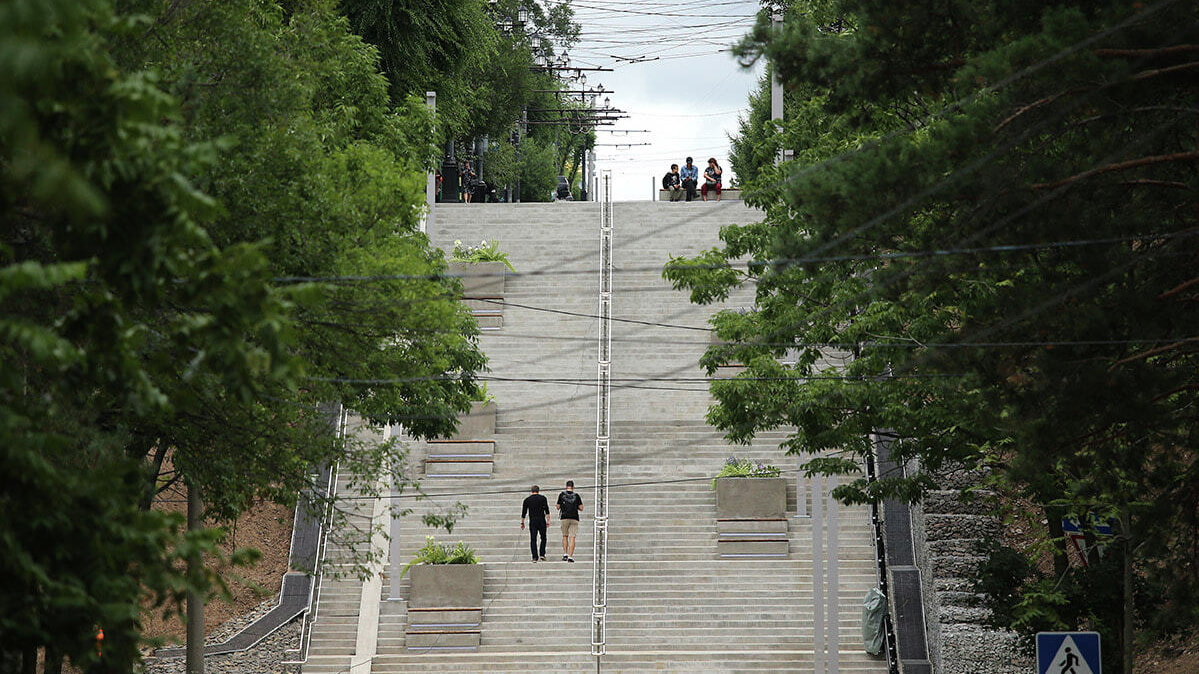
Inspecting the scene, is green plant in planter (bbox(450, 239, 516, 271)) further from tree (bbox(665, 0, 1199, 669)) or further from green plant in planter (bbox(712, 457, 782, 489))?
tree (bbox(665, 0, 1199, 669))

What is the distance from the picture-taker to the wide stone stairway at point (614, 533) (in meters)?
20.2

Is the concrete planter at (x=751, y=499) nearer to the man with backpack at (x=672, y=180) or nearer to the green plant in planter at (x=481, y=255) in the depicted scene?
the green plant in planter at (x=481, y=255)

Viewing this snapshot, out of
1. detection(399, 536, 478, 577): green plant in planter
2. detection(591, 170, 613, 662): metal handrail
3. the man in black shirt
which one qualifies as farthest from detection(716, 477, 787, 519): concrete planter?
detection(399, 536, 478, 577): green plant in planter

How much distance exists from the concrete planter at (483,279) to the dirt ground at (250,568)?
21.4 feet

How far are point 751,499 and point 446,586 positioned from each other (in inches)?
215

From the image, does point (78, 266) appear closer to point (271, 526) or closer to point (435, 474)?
point (435, 474)

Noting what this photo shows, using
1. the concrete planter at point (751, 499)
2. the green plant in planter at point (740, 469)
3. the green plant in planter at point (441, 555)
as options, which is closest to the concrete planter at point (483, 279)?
the green plant in planter at point (740, 469)

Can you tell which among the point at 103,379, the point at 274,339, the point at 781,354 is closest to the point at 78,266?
the point at 274,339

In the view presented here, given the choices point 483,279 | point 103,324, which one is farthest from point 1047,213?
point 483,279

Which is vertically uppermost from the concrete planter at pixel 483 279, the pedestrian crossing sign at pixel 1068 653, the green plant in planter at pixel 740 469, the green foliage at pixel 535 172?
the green foliage at pixel 535 172

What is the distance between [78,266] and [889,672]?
1591 centimetres

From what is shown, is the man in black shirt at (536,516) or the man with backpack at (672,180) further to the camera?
the man with backpack at (672,180)

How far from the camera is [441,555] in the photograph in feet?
70.6

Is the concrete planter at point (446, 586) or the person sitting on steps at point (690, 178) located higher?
the person sitting on steps at point (690, 178)
